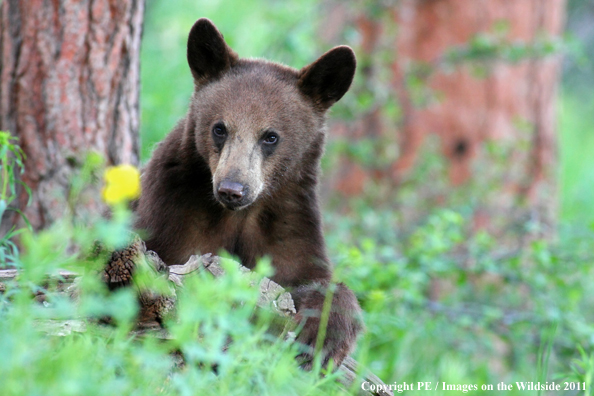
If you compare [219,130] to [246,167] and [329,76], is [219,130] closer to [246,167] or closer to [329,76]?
[246,167]

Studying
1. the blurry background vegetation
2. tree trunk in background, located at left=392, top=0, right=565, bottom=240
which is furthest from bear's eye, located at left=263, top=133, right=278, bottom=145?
tree trunk in background, located at left=392, top=0, right=565, bottom=240

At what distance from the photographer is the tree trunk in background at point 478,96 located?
25.9 ft

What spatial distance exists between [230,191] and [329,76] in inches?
44.9

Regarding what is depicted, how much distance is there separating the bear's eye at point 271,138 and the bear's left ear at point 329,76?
16.6 inches

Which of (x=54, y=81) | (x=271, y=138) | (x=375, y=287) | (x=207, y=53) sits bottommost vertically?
(x=375, y=287)

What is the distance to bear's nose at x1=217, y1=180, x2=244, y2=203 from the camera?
3236mm

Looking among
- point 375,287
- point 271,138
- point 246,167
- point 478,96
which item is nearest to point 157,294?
point 246,167

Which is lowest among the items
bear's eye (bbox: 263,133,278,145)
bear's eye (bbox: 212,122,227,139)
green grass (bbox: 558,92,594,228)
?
green grass (bbox: 558,92,594,228)

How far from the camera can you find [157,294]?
2.47m

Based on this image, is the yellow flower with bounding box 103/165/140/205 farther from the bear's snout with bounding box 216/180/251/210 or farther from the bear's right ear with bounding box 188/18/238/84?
the bear's right ear with bounding box 188/18/238/84

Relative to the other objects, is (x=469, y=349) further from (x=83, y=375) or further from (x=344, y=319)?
(x=83, y=375)

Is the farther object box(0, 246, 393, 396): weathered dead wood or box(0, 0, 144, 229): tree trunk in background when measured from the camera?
box(0, 0, 144, 229): tree trunk in background

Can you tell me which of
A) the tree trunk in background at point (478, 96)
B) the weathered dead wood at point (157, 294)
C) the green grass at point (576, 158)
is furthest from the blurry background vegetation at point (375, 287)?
the green grass at point (576, 158)

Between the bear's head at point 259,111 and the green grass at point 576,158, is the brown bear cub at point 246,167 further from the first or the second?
the green grass at point 576,158
